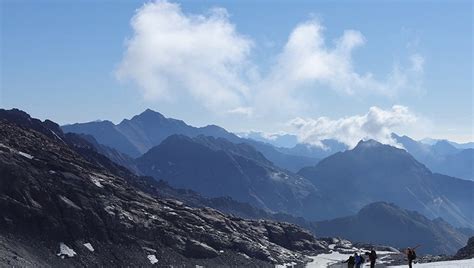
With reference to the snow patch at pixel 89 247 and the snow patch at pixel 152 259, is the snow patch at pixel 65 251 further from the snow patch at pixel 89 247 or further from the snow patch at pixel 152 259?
the snow patch at pixel 152 259

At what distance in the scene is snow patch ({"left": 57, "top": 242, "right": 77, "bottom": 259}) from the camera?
144325mm

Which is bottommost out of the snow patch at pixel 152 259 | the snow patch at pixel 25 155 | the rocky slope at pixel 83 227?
the snow patch at pixel 152 259

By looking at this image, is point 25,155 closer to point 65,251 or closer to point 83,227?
point 83,227

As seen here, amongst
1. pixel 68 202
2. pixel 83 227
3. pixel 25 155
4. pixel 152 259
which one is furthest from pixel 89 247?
pixel 25 155

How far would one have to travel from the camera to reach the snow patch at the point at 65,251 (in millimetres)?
144325

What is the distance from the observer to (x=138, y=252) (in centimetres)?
16238

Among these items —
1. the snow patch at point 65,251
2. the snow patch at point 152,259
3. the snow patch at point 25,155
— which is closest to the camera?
the snow patch at point 65,251

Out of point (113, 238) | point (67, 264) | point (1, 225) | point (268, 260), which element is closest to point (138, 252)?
point (113, 238)

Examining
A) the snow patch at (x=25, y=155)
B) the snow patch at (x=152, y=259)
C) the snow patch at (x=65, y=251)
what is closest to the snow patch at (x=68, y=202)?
the snow patch at (x=65, y=251)

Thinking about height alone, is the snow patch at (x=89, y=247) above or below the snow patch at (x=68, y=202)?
below

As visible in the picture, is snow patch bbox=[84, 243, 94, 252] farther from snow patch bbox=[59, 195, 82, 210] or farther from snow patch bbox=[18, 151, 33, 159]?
snow patch bbox=[18, 151, 33, 159]

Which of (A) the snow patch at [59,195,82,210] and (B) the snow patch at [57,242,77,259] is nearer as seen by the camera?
(B) the snow patch at [57,242,77,259]

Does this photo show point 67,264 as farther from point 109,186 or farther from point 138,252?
point 109,186

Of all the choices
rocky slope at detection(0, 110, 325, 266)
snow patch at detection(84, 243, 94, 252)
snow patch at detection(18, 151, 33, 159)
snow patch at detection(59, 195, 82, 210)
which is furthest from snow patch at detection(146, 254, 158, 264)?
snow patch at detection(18, 151, 33, 159)
